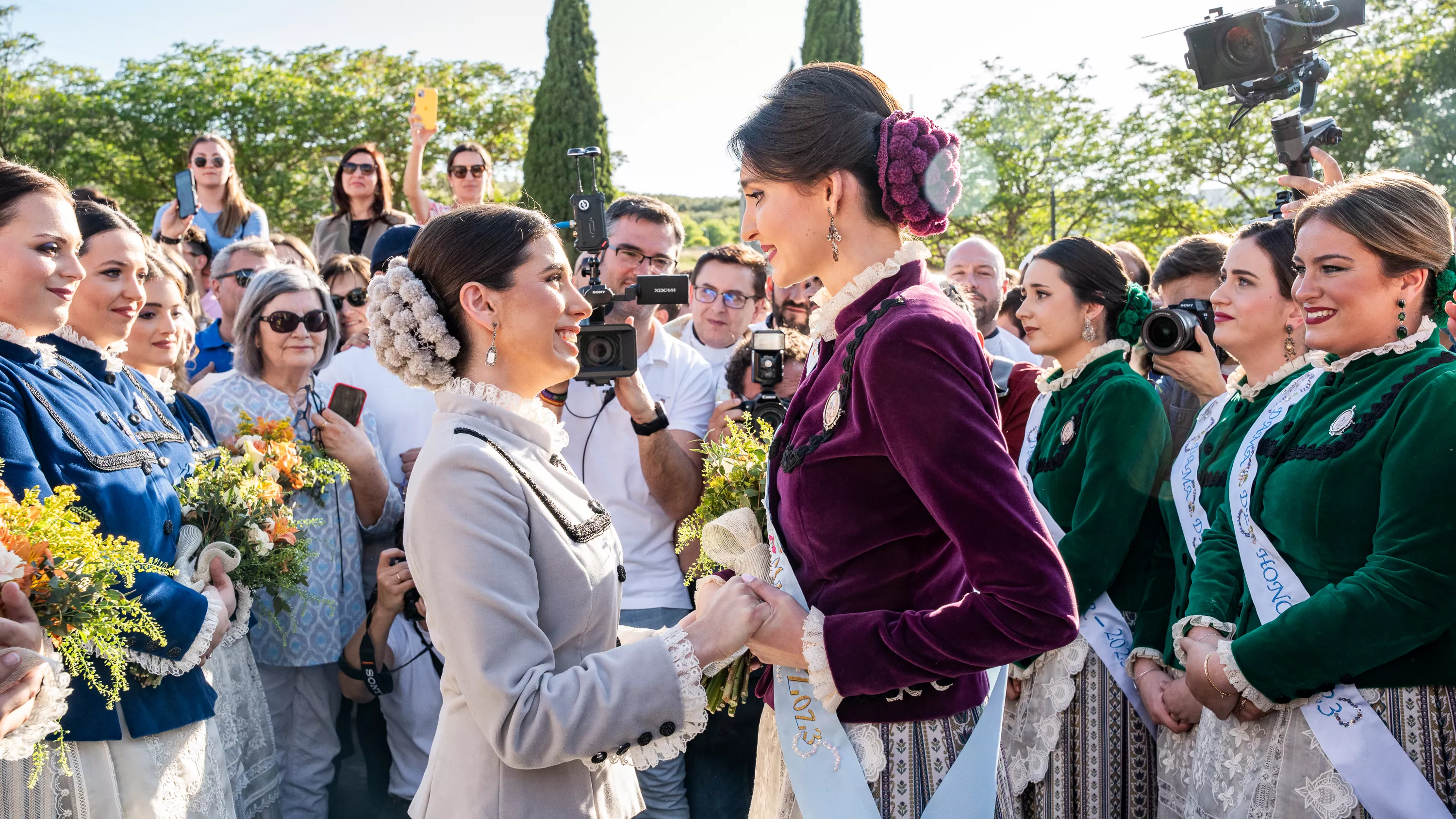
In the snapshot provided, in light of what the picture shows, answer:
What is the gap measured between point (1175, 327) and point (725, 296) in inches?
101

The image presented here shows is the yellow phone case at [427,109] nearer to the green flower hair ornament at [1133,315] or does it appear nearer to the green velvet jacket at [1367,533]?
the green flower hair ornament at [1133,315]

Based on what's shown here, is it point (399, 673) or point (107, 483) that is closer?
point (107, 483)

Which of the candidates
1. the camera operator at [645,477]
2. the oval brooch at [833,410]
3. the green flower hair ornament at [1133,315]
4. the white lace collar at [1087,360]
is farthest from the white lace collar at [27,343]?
the green flower hair ornament at [1133,315]

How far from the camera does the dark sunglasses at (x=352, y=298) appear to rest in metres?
5.49

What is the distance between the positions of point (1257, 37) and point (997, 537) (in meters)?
3.38

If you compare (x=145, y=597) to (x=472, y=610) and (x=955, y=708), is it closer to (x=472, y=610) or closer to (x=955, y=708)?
(x=472, y=610)

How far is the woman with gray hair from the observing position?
4125 mm

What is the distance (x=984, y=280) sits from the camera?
605cm

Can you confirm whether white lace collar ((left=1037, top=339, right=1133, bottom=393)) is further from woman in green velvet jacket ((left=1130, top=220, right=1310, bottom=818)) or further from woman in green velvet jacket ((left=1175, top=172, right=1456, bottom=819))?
woman in green velvet jacket ((left=1175, top=172, right=1456, bottom=819))

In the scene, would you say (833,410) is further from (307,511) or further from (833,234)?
(307,511)

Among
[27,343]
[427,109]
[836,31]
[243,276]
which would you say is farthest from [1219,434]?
[836,31]

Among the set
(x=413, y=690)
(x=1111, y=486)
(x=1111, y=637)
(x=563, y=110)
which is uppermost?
(x=563, y=110)

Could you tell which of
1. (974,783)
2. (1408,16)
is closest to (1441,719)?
(974,783)

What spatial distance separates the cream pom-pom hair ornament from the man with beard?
412cm
